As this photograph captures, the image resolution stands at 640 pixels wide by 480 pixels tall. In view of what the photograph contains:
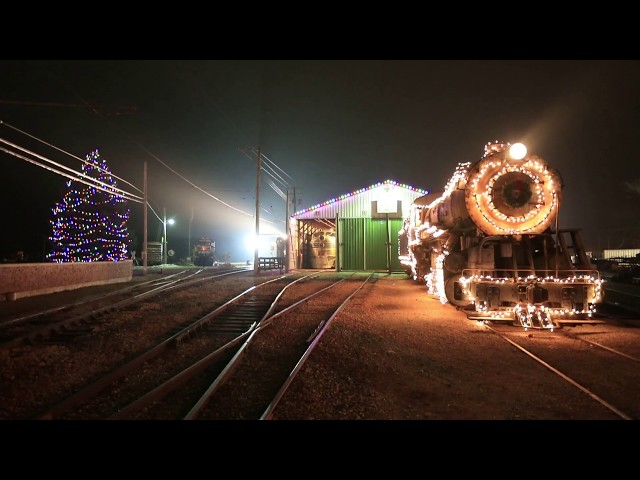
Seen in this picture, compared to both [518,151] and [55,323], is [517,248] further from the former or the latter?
[55,323]

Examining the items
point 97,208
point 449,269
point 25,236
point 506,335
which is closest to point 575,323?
point 506,335

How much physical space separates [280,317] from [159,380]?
5187mm

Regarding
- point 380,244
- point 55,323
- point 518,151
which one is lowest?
point 55,323

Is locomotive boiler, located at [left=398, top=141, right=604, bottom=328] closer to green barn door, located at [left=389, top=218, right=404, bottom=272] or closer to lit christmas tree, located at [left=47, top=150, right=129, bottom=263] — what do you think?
green barn door, located at [left=389, top=218, right=404, bottom=272]

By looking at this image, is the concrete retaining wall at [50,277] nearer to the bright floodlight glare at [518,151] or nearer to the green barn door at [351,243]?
the bright floodlight glare at [518,151]

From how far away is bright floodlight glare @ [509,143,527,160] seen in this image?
9977mm

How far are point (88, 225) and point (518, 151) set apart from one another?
1352 inches

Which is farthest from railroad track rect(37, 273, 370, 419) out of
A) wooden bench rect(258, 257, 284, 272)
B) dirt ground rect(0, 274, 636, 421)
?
wooden bench rect(258, 257, 284, 272)

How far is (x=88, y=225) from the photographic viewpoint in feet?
118

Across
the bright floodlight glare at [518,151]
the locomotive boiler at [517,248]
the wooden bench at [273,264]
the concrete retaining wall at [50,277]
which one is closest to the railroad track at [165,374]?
the locomotive boiler at [517,248]

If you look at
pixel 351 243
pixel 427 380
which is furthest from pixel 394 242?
pixel 427 380

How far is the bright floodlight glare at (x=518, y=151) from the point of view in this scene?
998 cm
